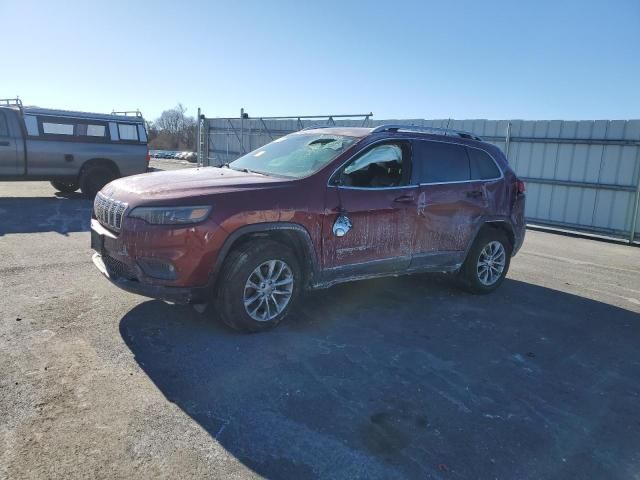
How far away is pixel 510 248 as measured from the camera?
20.9 ft

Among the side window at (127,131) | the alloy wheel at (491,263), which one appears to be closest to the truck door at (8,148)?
the side window at (127,131)

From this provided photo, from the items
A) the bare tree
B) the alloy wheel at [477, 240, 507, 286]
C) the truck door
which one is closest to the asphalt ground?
the alloy wheel at [477, 240, 507, 286]

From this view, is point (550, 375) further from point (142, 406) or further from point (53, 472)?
point (53, 472)

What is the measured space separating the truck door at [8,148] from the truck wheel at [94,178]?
144 centimetres

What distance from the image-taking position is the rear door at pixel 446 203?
5.29m

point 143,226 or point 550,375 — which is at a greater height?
point 143,226

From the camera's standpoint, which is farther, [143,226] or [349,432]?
[143,226]

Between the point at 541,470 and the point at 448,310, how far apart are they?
2.67 meters

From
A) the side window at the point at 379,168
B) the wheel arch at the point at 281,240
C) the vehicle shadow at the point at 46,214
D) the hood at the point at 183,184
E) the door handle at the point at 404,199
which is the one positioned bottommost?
the vehicle shadow at the point at 46,214

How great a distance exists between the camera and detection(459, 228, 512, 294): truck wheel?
596 cm

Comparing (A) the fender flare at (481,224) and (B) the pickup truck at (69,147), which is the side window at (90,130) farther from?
(A) the fender flare at (481,224)

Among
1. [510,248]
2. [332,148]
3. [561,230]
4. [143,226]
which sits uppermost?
[332,148]

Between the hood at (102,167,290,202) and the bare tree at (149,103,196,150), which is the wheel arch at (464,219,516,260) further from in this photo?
the bare tree at (149,103,196,150)

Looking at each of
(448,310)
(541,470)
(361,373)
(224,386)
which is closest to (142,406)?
(224,386)
